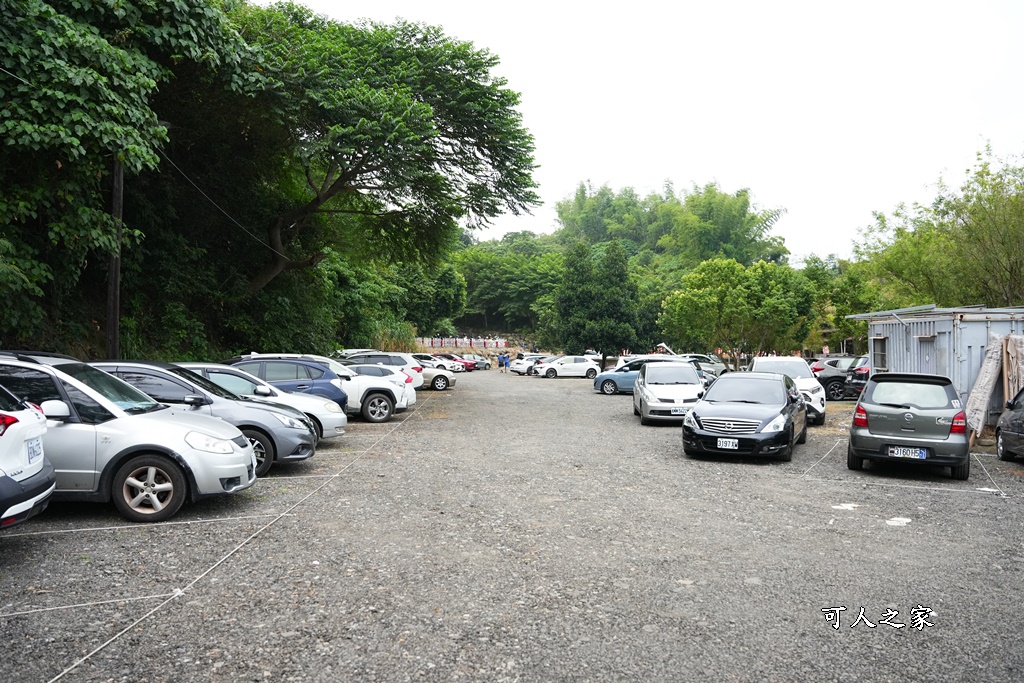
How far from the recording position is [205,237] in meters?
23.2

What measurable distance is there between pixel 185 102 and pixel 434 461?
1300cm

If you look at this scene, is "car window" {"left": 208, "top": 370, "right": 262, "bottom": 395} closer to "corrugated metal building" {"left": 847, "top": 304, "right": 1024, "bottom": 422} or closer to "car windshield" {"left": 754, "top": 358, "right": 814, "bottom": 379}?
"car windshield" {"left": 754, "top": 358, "right": 814, "bottom": 379}

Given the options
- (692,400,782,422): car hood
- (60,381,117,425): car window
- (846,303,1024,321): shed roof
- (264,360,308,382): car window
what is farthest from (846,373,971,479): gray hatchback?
(264,360,308,382): car window

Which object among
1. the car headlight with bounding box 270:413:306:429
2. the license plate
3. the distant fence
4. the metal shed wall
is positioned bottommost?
the license plate

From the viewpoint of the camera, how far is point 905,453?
10250 mm

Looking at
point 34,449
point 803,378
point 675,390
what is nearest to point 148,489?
point 34,449

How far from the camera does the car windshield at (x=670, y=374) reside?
1767 centimetres

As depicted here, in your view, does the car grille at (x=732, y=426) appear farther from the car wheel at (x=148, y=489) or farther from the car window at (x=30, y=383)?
the car window at (x=30, y=383)

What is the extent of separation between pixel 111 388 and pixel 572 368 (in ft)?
116

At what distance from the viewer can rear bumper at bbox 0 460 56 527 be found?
5238 millimetres

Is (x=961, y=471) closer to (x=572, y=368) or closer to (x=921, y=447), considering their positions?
(x=921, y=447)

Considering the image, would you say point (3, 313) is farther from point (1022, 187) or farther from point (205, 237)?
point (1022, 187)

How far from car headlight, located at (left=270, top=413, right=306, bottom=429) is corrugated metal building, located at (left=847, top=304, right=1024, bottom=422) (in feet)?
41.1

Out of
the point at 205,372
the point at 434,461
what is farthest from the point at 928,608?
the point at 205,372
